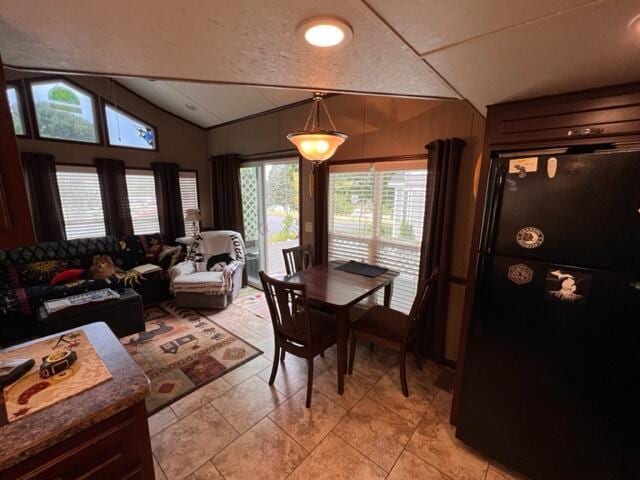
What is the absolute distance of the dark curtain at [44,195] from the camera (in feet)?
10.9

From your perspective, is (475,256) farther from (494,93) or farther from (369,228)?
(369,228)

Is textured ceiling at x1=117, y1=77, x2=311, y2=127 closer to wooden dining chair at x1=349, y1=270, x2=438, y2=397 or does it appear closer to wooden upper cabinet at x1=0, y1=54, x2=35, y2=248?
wooden dining chair at x1=349, y1=270, x2=438, y2=397

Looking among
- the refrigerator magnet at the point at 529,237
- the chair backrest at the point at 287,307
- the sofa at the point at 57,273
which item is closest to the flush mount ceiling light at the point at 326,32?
the refrigerator magnet at the point at 529,237

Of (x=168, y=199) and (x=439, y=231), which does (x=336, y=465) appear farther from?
(x=168, y=199)

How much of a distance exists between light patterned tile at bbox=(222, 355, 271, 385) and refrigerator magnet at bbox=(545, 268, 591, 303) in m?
2.26

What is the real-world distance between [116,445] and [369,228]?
257cm

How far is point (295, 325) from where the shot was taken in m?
2.12

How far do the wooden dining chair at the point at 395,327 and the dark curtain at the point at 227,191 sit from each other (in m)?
2.86

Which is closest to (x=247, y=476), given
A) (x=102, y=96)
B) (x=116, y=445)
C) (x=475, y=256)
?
(x=116, y=445)

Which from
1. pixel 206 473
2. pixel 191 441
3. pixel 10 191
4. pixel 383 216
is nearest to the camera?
pixel 10 191

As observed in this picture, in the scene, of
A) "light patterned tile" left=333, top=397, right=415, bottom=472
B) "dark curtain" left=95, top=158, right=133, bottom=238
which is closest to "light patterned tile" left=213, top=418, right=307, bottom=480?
"light patterned tile" left=333, top=397, right=415, bottom=472

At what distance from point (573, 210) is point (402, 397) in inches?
69.7

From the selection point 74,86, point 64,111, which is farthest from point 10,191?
point 74,86

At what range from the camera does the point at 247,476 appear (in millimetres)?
1584
